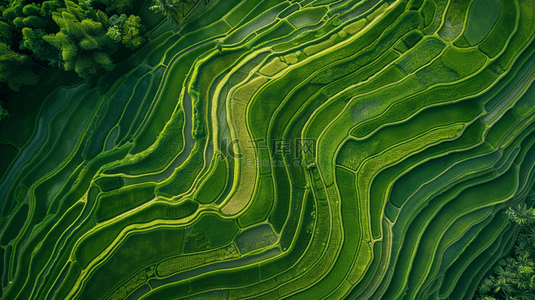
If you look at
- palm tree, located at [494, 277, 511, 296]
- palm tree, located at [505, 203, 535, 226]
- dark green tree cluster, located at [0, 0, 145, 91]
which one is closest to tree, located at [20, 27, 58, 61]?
dark green tree cluster, located at [0, 0, 145, 91]

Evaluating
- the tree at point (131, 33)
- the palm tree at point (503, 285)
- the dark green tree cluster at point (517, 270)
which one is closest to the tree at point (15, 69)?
the tree at point (131, 33)

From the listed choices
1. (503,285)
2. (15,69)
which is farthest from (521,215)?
(15,69)

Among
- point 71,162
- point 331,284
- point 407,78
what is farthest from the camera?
point 71,162

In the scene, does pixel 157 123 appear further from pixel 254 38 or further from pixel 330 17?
pixel 330 17

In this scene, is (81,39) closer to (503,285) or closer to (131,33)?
(131,33)

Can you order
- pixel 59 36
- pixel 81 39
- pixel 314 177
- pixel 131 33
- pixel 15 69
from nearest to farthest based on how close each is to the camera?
pixel 59 36 < pixel 314 177 < pixel 81 39 < pixel 15 69 < pixel 131 33

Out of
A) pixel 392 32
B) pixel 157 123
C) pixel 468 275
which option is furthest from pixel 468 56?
pixel 157 123
